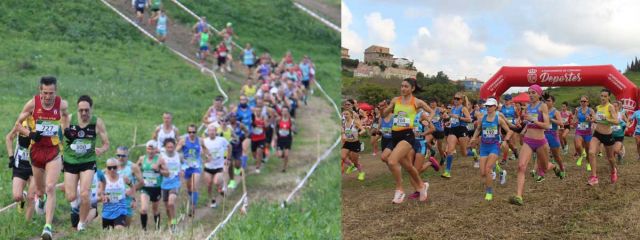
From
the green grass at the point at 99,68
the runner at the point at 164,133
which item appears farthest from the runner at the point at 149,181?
the green grass at the point at 99,68

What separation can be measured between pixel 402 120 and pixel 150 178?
125 inches

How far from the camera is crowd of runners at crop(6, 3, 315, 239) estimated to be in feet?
16.2

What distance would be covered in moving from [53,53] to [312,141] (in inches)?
271

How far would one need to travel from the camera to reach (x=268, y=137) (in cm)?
1058

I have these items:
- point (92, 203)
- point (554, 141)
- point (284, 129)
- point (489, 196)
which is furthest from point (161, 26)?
point (489, 196)

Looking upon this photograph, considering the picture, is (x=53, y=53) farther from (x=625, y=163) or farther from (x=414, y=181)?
(x=625, y=163)

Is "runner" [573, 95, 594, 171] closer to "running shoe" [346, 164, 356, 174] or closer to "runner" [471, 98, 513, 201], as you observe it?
"runner" [471, 98, 513, 201]

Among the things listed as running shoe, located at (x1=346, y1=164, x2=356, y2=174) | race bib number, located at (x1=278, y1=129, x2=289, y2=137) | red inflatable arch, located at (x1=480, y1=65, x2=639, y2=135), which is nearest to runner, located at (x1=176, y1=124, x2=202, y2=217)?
running shoe, located at (x1=346, y1=164, x2=356, y2=174)

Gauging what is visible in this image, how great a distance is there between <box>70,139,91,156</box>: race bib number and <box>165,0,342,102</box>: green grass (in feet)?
36.8

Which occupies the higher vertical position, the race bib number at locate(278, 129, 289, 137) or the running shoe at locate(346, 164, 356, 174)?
the race bib number at locate(278, 129, 289, 137)

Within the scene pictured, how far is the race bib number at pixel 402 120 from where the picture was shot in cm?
520

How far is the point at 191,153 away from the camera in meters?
7.55

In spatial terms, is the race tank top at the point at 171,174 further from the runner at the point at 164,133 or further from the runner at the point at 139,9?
the runner at the point at 139,9

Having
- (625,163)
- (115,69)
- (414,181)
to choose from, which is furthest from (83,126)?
(115,69)
